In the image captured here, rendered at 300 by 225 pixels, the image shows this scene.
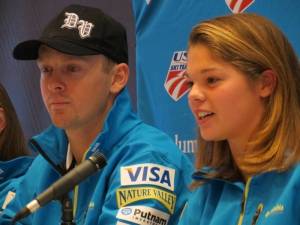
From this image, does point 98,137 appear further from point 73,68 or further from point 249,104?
point 249,104

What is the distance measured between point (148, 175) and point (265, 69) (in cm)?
47

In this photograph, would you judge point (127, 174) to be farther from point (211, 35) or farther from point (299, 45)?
point (299, 45)

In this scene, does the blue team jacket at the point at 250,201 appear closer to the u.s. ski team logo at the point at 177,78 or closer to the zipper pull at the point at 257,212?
the zipper pull at the point at 257,212

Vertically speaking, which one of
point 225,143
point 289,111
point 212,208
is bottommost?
point 212,208

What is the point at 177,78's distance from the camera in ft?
7.66

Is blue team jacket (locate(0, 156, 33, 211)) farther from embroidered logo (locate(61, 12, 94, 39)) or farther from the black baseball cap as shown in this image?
embroidered logo (locate(61, 12, 94, 39))

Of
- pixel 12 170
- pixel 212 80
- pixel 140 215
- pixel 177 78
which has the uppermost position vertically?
pixel 212 80

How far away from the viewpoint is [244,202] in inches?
55.5

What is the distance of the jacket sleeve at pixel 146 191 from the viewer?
5.23 feet

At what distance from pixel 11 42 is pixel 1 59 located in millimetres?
140

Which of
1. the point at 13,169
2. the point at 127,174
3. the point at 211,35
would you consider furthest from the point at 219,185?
the point at 13,169

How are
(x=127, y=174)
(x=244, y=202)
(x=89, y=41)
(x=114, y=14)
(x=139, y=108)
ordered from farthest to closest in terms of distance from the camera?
(x=114, y=14) → (x=139, y=108) → (x=89, y=41) → (x=127, y=174) → (x=244, y=202)

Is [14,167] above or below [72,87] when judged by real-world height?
below

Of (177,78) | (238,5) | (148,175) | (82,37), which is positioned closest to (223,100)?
(148,175)
